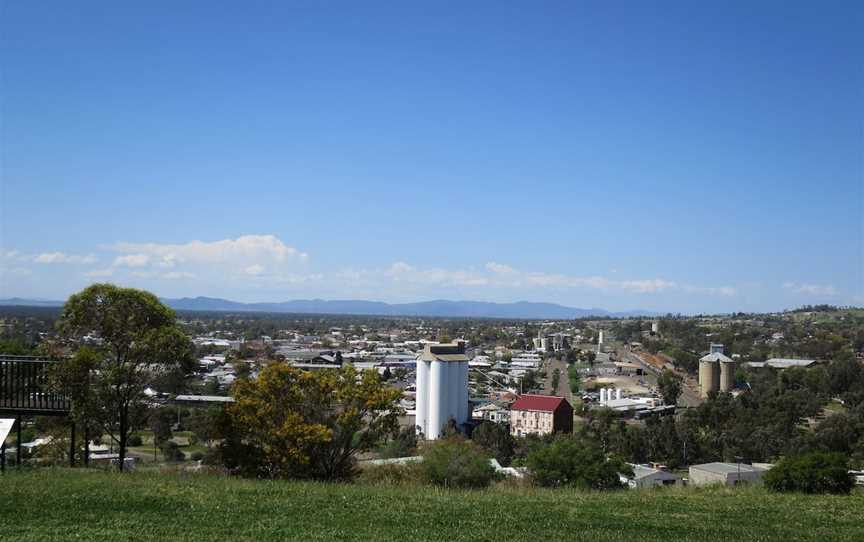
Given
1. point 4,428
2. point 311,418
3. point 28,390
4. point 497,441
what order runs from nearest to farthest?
1. point 4,428
2. point 28,390
3. point 311,418
4. point 497,441

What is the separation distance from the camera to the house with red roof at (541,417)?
4053 centimetres

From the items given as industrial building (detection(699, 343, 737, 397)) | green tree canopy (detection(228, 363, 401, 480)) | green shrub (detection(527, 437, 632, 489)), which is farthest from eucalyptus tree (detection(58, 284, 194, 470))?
industrial building (detection(699, 343, 737, 397))

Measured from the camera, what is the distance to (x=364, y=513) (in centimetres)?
726

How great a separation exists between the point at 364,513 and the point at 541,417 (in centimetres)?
3496

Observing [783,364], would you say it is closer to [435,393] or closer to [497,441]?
[435,393]

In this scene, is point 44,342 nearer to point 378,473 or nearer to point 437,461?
point 378,473

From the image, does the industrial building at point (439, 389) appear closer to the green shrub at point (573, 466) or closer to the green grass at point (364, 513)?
the green shrub at point (573, 466)

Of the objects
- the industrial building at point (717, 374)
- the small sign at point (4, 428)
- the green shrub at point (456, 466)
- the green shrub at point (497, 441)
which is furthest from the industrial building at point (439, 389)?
the small sign at point (4, 428)

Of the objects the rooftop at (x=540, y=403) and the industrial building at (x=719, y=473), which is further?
the rooftop at (x=540, y=403)

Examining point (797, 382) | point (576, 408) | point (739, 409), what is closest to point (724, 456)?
point (739, 409)

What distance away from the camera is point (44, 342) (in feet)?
34.7

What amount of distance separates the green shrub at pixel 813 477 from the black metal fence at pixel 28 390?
9825mm

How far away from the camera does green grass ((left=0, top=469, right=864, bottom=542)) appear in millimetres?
6508

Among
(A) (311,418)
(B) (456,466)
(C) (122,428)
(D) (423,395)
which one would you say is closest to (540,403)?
(D) (423,395)
